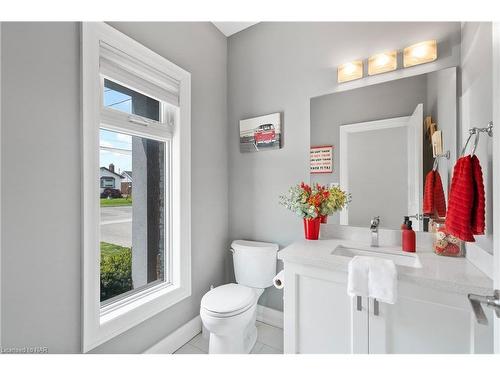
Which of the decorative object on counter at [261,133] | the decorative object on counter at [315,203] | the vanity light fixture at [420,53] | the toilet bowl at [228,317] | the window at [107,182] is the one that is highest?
the vanity light fixture at [420,53]

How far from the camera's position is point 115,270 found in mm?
1517

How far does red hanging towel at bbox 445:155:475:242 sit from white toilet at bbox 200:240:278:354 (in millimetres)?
1190

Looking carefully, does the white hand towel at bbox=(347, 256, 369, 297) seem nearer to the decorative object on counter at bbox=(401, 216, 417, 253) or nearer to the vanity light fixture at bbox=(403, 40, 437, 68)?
→ the decorative object on counter at bbox=(401, 216, 417, 253)

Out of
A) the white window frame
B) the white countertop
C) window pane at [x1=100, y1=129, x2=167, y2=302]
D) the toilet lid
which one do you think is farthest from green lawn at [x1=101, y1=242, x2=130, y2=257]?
the white countertop

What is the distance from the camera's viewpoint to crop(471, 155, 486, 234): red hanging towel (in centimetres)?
93

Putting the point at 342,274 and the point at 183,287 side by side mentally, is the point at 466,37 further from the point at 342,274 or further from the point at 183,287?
the point at 183,287

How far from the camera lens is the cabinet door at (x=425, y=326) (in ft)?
3.00

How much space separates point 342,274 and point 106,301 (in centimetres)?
145

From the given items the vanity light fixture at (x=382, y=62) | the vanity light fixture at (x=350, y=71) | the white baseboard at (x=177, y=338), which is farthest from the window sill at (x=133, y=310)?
the vanity light fixture at (x=382, y=62)

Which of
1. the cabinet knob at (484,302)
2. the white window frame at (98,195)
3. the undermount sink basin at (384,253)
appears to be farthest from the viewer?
the undermount sink basin at (384,253)

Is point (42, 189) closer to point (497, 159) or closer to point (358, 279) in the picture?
point (358, 279)

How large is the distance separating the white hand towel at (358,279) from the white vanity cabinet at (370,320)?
0.29ft

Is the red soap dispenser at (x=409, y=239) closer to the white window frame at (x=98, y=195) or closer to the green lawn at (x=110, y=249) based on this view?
the white window frame at (x=98, y=195)

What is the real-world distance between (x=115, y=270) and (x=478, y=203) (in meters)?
2.05
